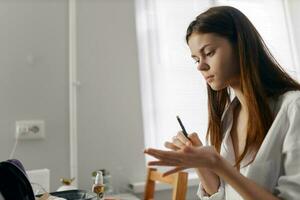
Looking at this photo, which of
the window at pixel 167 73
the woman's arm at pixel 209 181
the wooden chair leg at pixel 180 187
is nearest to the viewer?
the woman's arm at pixel 209 181

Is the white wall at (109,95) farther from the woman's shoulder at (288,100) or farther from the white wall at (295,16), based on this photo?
the white wall at (295,16)

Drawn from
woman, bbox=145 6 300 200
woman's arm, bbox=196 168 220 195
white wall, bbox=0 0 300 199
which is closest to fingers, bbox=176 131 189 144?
woman, bbox=145 6 300 200

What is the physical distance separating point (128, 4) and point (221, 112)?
4.11ft

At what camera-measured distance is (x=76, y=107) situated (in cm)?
170

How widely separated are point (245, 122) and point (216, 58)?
28cm

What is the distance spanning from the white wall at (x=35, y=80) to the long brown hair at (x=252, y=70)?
1133mm

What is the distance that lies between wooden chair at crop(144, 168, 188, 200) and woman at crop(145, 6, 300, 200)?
0.25m

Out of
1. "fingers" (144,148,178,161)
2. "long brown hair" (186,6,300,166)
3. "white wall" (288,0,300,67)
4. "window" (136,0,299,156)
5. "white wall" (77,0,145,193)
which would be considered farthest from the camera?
"white wall" (288,0,300,67)

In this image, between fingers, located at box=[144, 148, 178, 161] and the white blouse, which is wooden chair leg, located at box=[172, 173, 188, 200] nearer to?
the white blouse

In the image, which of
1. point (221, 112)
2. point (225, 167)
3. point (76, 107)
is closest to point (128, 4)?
point (76, 107)

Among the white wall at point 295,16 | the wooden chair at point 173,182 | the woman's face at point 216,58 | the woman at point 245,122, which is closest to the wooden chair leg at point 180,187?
the wooden chair at point 173,182

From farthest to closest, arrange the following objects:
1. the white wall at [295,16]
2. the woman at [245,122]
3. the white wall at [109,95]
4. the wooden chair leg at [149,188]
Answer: the white wall at [295,16] < the white wall at [109,95] < the wooden chair leg at [149,188] < the woman at [245,122]

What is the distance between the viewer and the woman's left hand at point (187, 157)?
1.87ft

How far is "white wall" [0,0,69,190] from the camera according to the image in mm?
1577
